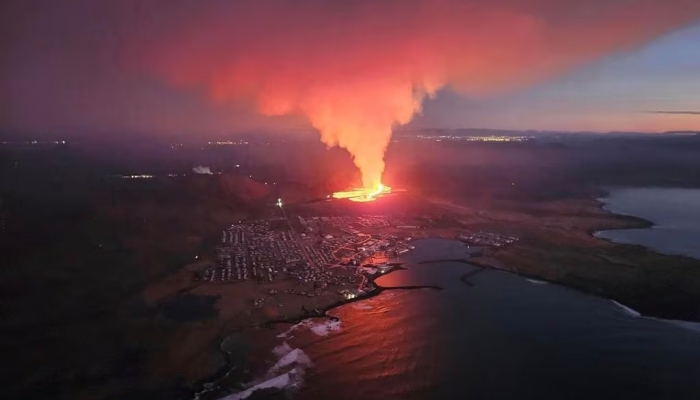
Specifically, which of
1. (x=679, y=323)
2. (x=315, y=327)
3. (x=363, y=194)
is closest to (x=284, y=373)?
(x=315, y=327)

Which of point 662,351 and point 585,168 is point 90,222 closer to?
point 662,351

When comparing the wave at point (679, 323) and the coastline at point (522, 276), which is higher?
the coastline at point (522, 276)

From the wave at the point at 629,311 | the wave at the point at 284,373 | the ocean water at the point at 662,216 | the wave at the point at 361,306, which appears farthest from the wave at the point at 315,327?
the ocean water at the point at 662,216

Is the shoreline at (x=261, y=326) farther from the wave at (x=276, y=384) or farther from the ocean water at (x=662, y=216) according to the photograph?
the ocean water at (x=662, y=216)

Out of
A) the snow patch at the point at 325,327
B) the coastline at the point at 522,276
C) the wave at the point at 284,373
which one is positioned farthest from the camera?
the snow patch at the point at 325,327

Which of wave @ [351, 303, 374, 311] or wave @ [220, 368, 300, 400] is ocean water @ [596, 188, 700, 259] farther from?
wave @ [220, 368, 300, 400]

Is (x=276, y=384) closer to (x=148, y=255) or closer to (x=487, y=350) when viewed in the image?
(x=487, y=350)

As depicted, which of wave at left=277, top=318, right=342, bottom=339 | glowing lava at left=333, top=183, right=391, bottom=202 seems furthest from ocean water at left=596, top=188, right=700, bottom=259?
wave at left=277, top=318, right=342, bottom=339
